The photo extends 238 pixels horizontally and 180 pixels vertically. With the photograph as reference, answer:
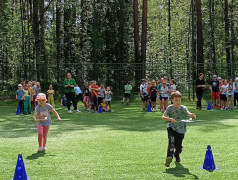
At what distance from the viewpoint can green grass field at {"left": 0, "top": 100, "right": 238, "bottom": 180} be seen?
6953 millimetres

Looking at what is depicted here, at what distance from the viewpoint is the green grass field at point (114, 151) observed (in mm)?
6953

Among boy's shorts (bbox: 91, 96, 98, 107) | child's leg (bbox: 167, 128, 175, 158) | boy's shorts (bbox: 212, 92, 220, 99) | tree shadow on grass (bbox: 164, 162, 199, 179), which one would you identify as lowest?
tree shadow on grass (bbox: 164, 162, 199, 179)

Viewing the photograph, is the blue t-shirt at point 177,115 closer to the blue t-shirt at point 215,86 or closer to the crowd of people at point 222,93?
the crowd of people at point 222,93

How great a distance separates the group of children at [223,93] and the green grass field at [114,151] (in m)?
6.98

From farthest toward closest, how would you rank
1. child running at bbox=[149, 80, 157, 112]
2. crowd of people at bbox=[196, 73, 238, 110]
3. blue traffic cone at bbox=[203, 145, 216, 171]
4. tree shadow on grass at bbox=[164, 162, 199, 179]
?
crowd of people at bbox=[196, 73, 238, 110] → child running at bbox=[149, 80, 157, 112] → blue traffic cone at bbox=[203, 145, 216, 171] → tree shadow on grass at bbox=[164, 162, 199, 179]

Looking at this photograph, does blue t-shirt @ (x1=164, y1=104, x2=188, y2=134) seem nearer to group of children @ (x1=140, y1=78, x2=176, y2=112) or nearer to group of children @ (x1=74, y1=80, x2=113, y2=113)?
group of children @ (x1=140, y1=78, x2=176, y2=112)

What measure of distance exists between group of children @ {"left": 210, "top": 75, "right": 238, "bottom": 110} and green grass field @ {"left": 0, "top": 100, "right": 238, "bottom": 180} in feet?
22.9

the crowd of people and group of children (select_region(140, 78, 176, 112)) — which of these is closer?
group of children (select_region(140, 78, 176, 112))

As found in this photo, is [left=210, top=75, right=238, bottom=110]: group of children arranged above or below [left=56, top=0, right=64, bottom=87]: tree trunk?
below

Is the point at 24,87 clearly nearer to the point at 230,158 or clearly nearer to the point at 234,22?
the point at 230,158

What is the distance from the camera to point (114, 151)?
9078mm

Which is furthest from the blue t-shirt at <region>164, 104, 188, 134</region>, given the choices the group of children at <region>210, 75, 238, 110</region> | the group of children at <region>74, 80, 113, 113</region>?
the group of children at <region>210, 75, 238, 110</region>

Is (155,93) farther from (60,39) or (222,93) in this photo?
(60,39)

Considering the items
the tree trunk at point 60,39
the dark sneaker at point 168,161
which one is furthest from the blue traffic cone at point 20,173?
the tree trunk at point 60,39
